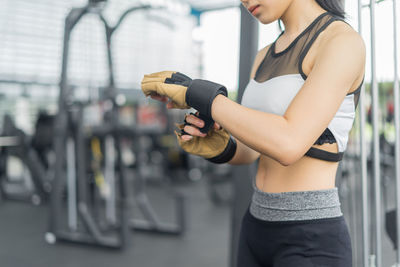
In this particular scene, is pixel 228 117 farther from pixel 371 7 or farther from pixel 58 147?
pixel 58 147

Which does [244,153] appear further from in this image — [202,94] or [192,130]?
[202,94]

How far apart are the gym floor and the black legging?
6.84 ft

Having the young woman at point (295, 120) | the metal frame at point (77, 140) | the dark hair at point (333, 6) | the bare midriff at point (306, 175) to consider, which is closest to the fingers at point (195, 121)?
the young woman at point (295, 120)

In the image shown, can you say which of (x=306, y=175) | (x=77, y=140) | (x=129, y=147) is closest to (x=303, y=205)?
(x=306, y=175)

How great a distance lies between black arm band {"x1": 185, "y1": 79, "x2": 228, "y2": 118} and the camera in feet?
2.55

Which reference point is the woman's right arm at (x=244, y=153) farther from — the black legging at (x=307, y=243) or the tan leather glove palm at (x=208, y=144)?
the black legging at (x=307, y=243)

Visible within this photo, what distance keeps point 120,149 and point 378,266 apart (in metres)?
2.44

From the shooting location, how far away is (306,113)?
722mm

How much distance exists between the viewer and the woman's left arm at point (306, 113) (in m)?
0.72

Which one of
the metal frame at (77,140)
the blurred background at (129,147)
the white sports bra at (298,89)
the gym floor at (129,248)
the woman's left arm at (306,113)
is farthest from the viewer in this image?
the metal frame at (77,140)

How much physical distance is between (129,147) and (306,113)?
20.2 feet

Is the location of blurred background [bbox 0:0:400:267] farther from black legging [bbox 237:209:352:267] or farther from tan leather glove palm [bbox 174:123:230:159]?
tan leather glove palm [bbox 174:123:230:159]

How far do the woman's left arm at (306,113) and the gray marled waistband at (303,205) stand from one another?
0.52 feet

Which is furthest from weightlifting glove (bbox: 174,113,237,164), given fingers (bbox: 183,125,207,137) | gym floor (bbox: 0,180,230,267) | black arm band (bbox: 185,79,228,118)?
gym floor (bbox: 0,180,230,267)
